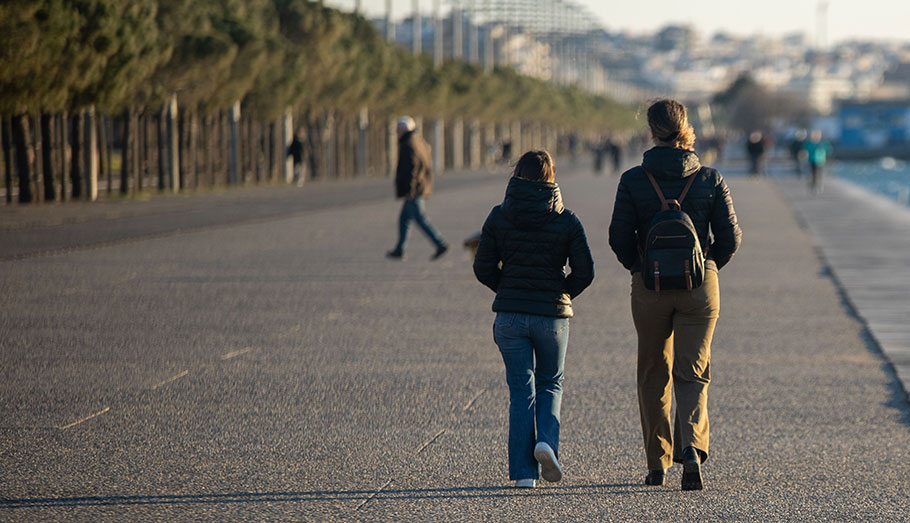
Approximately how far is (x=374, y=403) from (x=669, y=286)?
288cm

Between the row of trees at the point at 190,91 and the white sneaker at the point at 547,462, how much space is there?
24.9 meters

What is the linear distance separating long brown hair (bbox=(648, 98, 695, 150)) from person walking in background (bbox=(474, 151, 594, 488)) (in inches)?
18.4

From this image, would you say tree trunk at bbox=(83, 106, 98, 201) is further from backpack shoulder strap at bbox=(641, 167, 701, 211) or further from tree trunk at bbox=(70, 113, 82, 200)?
backpack shoulder strap at bbox=(641, 167, 701, 211)

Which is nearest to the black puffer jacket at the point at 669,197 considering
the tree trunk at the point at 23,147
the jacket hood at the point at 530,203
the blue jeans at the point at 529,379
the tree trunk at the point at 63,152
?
the jacket hood at the point at 530,203

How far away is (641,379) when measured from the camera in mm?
6719

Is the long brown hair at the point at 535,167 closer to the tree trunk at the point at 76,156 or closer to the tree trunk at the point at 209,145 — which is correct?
the tree trunk at the point at 76,156

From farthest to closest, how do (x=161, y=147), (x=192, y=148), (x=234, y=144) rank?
(x=234, y=144) → (x=192, y=148) → (x=161, y=147)

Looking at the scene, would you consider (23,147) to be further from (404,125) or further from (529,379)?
(529,379)

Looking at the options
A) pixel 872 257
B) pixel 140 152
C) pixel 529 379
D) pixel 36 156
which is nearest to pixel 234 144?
pixel 140 152

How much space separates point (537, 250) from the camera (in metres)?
6.56

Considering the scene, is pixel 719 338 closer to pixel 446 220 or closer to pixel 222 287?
pixel 222 287

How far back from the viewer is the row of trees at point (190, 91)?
32625mm

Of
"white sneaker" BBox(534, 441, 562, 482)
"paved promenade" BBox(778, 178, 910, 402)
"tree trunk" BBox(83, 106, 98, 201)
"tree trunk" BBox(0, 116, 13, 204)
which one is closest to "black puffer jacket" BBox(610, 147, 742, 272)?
"white sneaker" BBox(534, 441, 562, 482)

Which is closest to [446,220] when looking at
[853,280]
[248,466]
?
[853,280]
